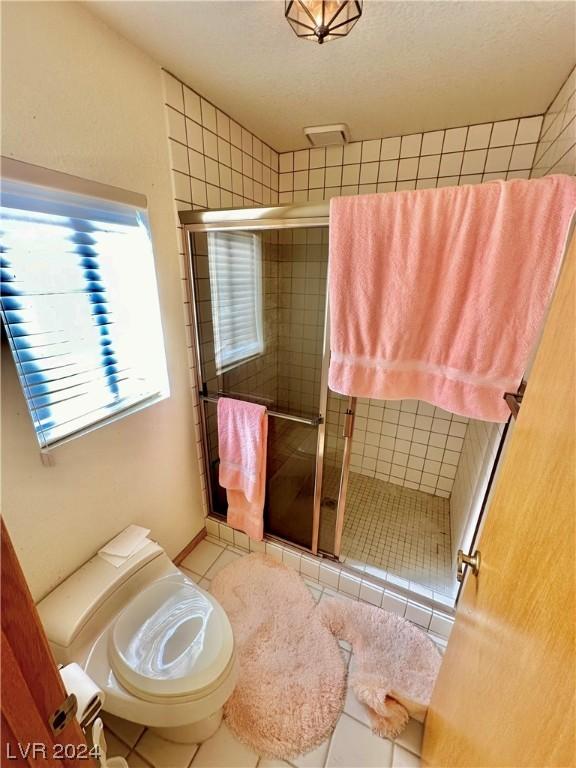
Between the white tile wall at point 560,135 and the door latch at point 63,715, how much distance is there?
179cm

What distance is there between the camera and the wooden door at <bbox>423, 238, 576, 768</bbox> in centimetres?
37

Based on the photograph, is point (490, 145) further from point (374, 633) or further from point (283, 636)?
point (283, 636)

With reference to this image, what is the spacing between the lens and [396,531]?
1.85 metres

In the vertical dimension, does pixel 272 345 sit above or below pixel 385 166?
below

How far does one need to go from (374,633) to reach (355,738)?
0.36 m

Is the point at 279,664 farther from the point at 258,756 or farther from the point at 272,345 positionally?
the point at 272,345

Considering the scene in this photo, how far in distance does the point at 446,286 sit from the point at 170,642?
149 cm

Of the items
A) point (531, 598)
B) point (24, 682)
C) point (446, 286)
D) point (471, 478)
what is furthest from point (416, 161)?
point (24, 682)

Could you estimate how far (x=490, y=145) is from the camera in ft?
4.81

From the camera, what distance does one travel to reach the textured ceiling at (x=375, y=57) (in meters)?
0.87

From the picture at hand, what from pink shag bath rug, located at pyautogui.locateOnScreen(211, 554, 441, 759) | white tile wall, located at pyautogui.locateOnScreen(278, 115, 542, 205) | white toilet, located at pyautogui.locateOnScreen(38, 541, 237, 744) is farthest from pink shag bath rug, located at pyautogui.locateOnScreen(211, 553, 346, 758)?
white tile wall, located at pyautogui.locateOnScreen(278, 115, 542, 205)

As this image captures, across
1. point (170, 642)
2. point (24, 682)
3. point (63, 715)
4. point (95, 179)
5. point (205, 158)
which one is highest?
point (205, 158)

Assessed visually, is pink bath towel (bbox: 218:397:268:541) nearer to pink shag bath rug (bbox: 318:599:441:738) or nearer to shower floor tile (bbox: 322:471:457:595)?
shower floor tile (bbox: 322:471:457:595)

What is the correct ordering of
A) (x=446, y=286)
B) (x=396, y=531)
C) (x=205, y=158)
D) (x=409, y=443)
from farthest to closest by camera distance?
(x=409, y=443)
(x=396, y=531)
(x=205, y=158)
(x=446, y=286)
